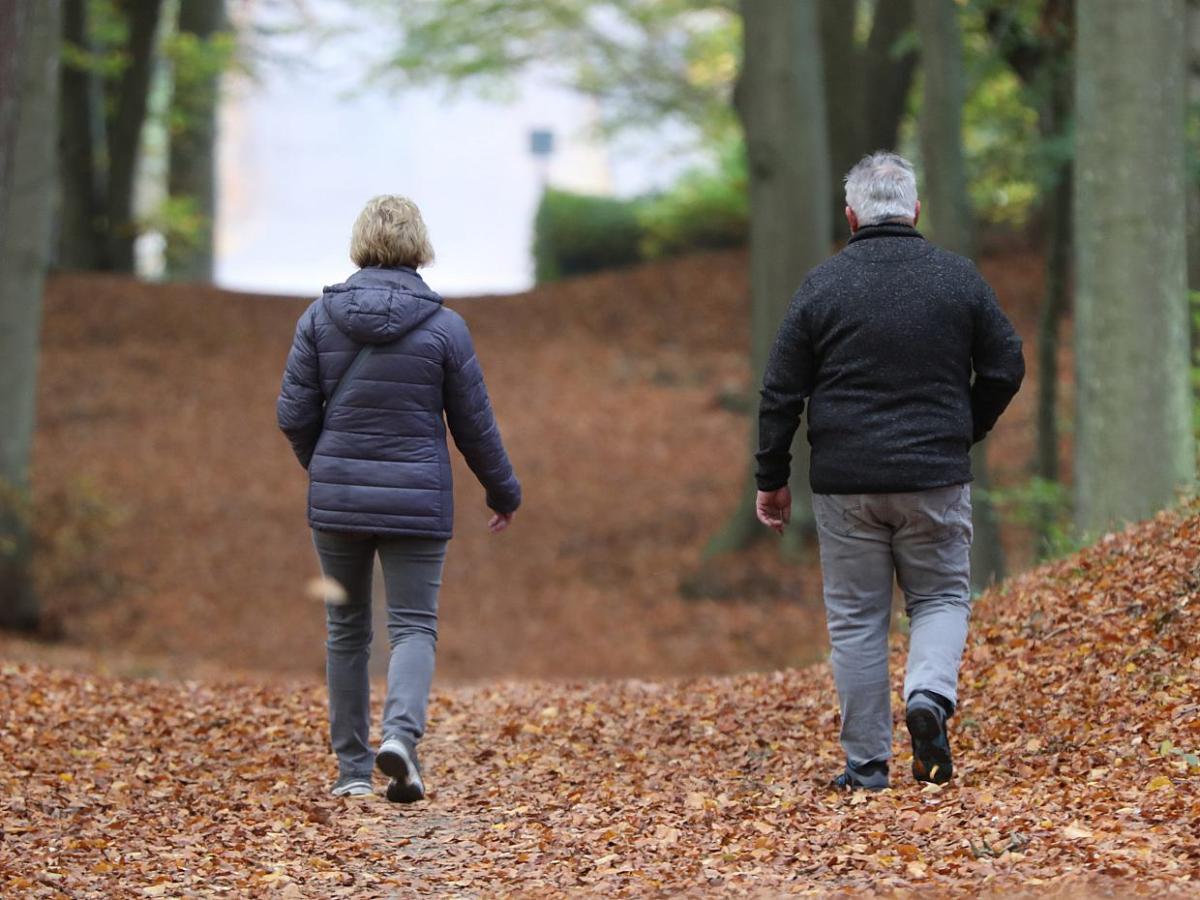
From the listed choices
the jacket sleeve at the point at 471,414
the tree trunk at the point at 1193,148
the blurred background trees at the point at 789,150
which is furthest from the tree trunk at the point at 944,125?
the jacket sleeve at the point at 471,414

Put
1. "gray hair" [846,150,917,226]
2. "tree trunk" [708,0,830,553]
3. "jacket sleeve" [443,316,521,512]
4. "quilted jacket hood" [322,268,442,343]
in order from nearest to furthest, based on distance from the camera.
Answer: "gray hair" [846,150,917,226]
"quilted jacket hood" [322,268,442,343]
"jacket sleeve" [443,316,521,512]
"tree trunk" [708,0,830,553]

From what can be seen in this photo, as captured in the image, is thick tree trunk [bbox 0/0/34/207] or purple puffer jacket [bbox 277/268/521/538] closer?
purple puffer jacket [bbox 277/268/521/538]

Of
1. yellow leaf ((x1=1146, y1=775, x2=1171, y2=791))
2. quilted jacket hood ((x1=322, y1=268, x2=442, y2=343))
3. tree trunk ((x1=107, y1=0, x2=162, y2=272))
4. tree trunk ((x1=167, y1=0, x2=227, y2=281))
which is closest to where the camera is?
yellow leaf ((x1=1146, y1=775, x2=1171, y2=791))

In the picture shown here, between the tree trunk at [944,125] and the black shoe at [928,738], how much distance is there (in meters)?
6.15

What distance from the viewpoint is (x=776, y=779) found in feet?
19.2

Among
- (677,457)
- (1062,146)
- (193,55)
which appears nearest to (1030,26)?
(1062,146)

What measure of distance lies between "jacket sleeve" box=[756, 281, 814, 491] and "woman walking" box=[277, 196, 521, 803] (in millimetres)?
1022

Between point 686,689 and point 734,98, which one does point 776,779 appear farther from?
point 734,98

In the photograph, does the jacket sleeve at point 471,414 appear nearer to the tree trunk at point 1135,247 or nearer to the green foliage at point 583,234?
the tree trunk at point 1135,247

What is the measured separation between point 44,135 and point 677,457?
8.02m

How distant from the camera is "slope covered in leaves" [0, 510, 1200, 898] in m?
4.50

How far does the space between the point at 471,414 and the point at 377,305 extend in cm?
51

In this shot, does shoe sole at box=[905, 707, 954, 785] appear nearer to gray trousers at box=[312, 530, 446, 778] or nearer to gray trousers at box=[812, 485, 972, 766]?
gray trousers at box=[812, 485, 972, 766]

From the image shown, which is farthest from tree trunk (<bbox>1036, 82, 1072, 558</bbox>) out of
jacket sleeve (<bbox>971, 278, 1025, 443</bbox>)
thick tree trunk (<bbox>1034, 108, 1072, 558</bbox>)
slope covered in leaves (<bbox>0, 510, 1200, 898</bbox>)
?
jacket sleeve (<bbox>971, 278, 1025, 443</bbox>)
